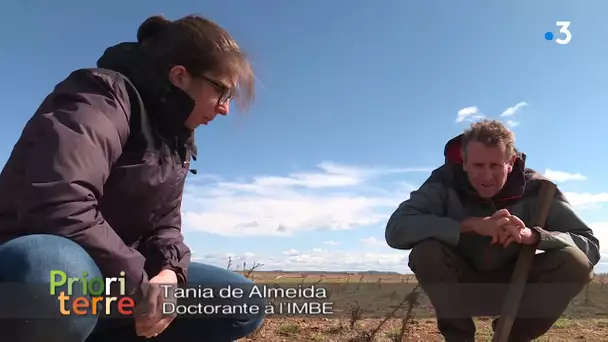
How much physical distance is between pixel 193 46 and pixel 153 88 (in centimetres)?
22

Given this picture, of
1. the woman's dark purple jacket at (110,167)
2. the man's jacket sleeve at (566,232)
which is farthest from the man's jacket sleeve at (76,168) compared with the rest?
the man's jacket sleeve at (566,232)

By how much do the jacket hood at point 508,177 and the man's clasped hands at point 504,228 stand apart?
37cm

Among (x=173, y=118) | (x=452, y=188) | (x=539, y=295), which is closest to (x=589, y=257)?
(x=539, y=295)

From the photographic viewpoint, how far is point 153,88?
1.92 m

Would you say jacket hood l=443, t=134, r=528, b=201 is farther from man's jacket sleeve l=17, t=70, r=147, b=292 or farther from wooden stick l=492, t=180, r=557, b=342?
man's jacket sleeve l=17, t=70, r=147, b=292

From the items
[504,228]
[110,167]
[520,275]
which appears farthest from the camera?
[520,275]

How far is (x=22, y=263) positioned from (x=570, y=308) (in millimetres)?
7959

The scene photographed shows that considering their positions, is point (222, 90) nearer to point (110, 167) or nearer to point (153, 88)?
point (153, 88)

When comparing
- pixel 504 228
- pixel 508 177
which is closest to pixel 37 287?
pixel 504 228

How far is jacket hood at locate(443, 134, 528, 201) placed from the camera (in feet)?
11.2

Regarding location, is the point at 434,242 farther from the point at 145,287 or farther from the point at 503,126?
the point at 145,287

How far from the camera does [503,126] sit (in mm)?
3381

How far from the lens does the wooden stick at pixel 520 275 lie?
314cm

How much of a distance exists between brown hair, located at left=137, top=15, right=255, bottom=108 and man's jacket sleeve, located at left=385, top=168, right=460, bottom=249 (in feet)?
5.28
